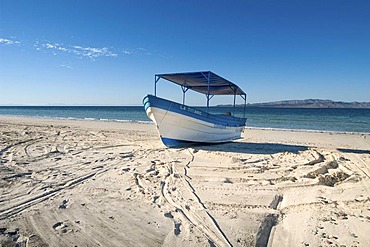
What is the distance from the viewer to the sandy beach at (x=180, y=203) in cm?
315

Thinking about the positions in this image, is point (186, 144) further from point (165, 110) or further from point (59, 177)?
point (59, 177)

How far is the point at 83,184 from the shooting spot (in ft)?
16.5

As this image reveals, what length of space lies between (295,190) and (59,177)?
5305 millimetres

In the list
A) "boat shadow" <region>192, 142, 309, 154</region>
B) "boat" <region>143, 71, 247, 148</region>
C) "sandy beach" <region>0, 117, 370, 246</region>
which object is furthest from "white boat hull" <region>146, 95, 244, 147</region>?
"sandy beach" <region>0, 117, 370, 246</region>

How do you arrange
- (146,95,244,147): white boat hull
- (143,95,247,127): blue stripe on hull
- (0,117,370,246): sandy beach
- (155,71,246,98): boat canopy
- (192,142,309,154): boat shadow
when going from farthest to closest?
(155,71,246,98): boat canopy, (192,142,309,154): boat shadow, (146,95,244,147): white boat hull, (143,95,247,127): blue stripe on hull, (0,117,370,246): sandy beach

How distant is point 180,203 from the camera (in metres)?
4.24

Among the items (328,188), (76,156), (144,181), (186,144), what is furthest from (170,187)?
(186,144)

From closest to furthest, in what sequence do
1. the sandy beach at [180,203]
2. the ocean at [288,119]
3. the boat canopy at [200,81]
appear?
the sandy beach at [180,203] → the boat canopy at [200,81] → the ocean at [288,119]

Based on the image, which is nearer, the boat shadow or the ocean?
the boat shadow

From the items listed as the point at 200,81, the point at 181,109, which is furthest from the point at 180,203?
the point at 200,81

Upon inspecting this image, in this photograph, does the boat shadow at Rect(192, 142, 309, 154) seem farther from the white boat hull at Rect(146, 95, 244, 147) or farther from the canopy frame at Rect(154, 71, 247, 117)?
the canopy frame at Rect(154, 71, 247, 117)

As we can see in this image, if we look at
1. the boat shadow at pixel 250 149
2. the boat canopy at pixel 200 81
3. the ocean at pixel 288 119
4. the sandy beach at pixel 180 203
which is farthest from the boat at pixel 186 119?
the ocean at pixel 288 119

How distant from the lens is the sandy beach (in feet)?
10.3

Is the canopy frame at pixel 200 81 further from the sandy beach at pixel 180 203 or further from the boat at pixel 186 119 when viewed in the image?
the sandy beach at pixel 180 203
